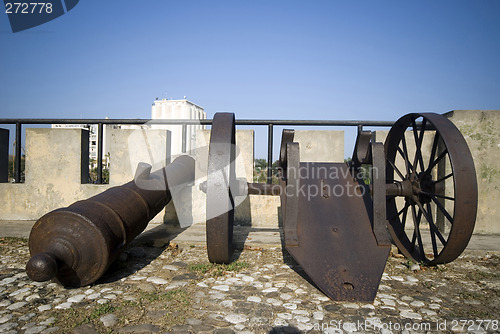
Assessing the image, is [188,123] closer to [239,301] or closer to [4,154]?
[4,154]

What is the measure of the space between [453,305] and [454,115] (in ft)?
9.84

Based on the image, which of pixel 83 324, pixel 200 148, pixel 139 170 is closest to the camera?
pixel 83 324

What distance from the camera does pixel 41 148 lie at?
196 inches

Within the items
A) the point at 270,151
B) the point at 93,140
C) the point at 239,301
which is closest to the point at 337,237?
the point at 239,301

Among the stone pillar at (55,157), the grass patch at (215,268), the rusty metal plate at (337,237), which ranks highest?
the stone pillar at (55,157)

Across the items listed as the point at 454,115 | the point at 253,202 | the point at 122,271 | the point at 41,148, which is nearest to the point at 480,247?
the point at 454,115

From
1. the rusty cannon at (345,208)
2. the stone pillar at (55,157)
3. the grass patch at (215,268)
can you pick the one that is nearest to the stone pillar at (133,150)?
the stone pillar at (55,157)

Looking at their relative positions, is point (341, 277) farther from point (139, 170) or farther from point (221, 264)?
point (139, 170)

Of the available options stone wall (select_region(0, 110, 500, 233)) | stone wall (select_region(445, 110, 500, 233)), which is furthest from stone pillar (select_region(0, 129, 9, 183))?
stone wall (select_region(445, 110, 500, 233))

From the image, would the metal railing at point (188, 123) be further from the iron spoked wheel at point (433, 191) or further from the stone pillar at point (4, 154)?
the iron spoked wheel at point (433, 191)

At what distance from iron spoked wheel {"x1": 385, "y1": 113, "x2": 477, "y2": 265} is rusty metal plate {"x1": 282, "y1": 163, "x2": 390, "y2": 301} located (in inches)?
19.1

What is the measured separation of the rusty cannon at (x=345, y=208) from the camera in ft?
8.82

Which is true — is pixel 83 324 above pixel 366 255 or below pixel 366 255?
below

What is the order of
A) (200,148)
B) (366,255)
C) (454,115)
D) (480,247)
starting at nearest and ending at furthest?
(366,255), (480,247), (454,115), (200,148)
